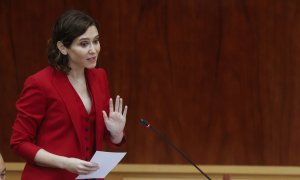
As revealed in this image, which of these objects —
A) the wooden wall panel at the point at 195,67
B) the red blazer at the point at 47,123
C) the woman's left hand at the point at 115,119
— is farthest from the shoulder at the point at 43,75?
the wooden wall panel at the point at 195,67

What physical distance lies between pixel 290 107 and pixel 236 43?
26 cm

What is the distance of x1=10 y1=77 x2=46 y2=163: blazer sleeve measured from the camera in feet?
3.63

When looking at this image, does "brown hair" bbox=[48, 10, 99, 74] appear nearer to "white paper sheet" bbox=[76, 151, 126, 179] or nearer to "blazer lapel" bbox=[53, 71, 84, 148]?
"blazer lapel" bbox=[53, 71, 84, 148]

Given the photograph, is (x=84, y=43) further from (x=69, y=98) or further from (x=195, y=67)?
(x=195, y=67)

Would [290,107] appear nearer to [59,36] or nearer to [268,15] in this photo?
[268,15]

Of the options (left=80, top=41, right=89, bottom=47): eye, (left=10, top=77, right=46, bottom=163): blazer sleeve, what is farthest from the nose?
A: (left=10, top=77, right=46, bottom=163): blazer sleeve

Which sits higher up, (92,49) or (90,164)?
(92,49)

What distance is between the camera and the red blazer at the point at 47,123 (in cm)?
111

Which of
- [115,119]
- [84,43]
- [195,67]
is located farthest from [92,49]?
[195,67]

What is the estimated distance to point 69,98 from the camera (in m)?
1.13

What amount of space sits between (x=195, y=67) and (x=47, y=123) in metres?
0.84

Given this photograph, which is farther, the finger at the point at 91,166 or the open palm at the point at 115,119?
the open palm at the point at 115,119

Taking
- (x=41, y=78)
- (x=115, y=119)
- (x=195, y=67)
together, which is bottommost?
(x=195, y=67)

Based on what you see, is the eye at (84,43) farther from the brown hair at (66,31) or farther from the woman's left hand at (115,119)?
the woman's left hand at (115,119)
